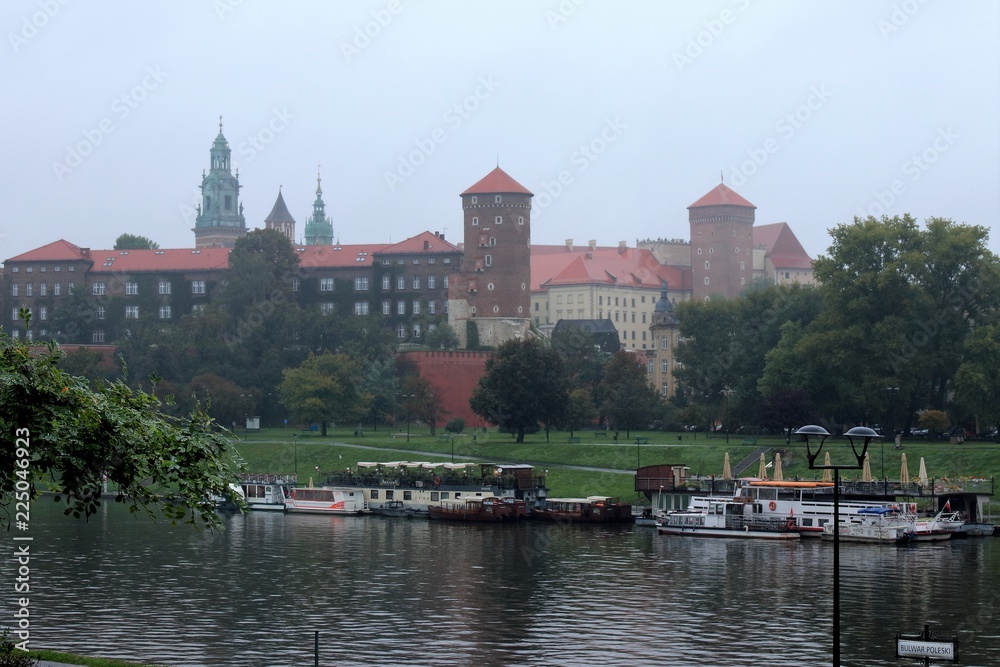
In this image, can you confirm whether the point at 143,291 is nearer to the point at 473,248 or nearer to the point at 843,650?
the point at 473,248

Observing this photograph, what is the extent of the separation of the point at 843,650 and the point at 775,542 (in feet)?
93.9

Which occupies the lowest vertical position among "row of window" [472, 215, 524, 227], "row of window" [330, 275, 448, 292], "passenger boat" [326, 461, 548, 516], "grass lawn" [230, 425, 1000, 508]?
"passenger boat" [326, 461, 548, 516]

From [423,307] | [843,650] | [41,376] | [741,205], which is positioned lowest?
[843,650]

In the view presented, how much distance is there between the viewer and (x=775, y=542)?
6569 cm

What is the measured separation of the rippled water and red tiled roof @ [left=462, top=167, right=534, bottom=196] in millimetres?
71725

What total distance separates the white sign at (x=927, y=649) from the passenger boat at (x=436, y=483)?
166 ft

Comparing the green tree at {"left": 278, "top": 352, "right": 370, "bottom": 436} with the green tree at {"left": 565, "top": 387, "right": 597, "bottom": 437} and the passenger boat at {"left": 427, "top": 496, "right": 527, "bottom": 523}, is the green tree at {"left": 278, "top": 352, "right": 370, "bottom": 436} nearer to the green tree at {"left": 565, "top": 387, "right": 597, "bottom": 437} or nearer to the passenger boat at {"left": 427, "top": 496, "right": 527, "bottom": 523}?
the green tree at {"left": 565, "top": 387, "right": 597, "bottom": 437}

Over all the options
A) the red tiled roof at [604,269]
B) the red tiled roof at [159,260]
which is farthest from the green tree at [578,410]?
the red tiled roof at [604,269]

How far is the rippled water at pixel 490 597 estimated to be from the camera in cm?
3681

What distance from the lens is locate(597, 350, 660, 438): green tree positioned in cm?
10631

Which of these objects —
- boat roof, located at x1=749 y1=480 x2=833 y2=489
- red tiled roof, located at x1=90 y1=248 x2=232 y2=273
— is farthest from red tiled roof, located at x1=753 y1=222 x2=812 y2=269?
boat roof, located at x1=749 y1=480 x2=833 y2=489

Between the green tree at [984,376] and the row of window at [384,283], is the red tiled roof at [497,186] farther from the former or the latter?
the green tree at [984,376]

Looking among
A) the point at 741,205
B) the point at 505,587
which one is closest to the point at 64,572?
the point at 505,587

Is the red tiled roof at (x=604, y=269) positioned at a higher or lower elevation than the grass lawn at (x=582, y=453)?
higher
